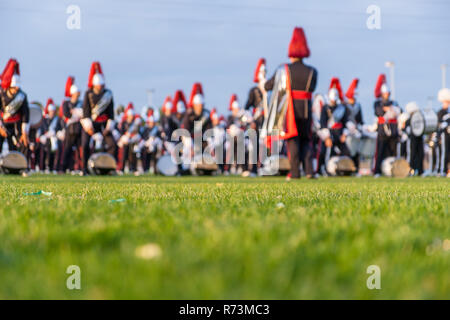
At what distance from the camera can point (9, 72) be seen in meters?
12.8

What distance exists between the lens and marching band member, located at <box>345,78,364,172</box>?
59.3ft

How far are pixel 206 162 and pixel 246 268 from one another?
14.0 metres

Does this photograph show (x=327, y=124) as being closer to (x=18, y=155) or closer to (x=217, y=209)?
(x=18, y=155)

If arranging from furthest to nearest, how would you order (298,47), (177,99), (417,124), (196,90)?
(177,99), (196,90), (417,124), (298,47)

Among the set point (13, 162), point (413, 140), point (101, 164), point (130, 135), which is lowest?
point (101, 164)

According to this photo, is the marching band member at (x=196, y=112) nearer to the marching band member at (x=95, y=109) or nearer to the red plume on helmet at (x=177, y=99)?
the red plume on helmet at (x=177, y=99)

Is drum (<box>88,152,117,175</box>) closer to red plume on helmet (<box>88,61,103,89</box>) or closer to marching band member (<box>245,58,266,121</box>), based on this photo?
red plume on helmet (<box>88,61,103,89</box>)

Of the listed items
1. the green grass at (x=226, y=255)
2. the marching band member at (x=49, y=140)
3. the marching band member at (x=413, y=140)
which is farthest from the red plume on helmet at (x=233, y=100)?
the green grass at (x=226, y=255)

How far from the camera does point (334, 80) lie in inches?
739

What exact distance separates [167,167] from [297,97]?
701cm

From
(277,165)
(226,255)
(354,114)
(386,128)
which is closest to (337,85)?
(354,114)

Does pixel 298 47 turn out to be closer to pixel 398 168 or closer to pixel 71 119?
pixel 398 168
